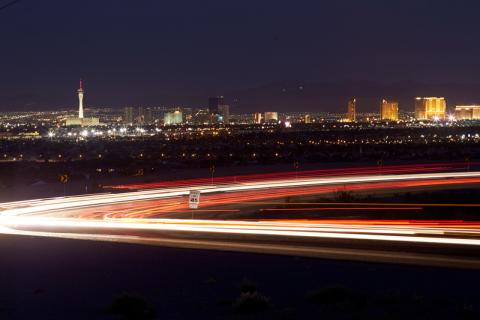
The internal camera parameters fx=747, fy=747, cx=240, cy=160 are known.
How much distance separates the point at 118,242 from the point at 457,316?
1035 cm

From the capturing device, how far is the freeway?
17.1 m

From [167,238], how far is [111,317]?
8536mm

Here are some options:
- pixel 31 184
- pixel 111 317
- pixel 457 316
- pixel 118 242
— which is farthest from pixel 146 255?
pixel 31 184

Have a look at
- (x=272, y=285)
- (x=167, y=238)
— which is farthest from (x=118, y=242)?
(x=272, y=285)

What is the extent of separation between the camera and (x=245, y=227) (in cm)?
2056

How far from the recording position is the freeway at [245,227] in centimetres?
1709

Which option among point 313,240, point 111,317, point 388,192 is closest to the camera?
point 111,317

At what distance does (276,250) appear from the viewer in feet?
56.5

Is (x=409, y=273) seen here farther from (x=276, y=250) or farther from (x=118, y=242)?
(x=118, y=242)

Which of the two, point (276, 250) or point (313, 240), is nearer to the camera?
point (276, 250)

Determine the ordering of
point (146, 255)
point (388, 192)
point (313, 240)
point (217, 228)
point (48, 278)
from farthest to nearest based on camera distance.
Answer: point (388, 192), point (217, 228), point (313, 240), point (146, 255), point (48, 278)

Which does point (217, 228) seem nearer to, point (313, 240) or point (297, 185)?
point (313, 240)

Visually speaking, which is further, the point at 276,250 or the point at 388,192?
the point at 388,192

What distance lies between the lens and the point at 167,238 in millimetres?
19562
